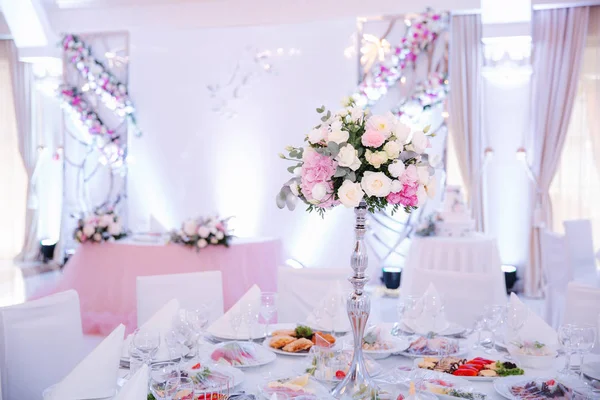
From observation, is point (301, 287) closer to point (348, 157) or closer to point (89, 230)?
point (348, 157)

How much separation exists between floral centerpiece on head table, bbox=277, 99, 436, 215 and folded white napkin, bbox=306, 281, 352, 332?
790 millimetres

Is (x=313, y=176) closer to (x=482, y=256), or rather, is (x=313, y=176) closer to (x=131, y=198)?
(x=482, y=256)

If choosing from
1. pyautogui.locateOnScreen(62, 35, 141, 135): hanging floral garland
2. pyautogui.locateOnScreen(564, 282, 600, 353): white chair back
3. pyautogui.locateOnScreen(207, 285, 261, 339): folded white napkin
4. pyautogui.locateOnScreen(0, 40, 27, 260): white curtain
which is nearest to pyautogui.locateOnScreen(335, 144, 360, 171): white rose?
pyautogui.locateOnScreen(207, 285, 261, 339): folded white napkin

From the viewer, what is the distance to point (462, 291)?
3.33 meters

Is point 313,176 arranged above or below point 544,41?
below

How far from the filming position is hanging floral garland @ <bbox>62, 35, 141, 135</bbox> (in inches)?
315

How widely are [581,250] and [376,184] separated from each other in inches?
161

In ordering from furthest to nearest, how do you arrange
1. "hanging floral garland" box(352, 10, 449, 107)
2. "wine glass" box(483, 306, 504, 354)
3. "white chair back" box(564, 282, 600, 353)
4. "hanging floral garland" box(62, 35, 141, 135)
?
"hanging floral garland" box(62, 35, 141, 135) → "hanging floral garland" box(352, 10, 449, 107) → "white chair back" box(564, 282, 600, 353) → "wine glass" box(483, 306, 504, 354)

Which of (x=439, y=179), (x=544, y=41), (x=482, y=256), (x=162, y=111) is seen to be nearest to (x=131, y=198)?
(x=162, y=111)

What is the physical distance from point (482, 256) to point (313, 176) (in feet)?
13.3

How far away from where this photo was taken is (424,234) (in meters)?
6.19

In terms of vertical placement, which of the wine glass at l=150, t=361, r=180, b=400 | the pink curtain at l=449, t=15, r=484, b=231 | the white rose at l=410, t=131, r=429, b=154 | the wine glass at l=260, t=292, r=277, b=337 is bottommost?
the wine glass at l=150, t=361, r=180, b=400

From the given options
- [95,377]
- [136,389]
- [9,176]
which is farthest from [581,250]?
[9,176]

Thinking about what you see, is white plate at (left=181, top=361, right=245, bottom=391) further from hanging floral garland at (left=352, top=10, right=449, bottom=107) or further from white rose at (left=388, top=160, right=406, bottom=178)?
hanging floral garland at (left=352, top=10, right=449, bottom=107)
